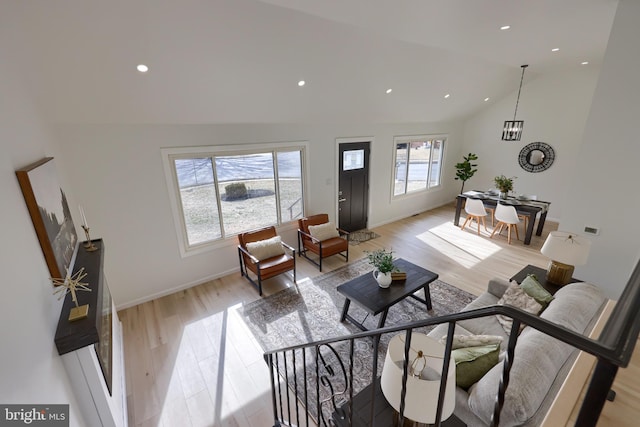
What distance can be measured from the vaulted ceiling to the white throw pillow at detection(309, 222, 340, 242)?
80.3 inches

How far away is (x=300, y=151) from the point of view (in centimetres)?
557

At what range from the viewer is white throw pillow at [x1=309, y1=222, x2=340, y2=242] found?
213 inches

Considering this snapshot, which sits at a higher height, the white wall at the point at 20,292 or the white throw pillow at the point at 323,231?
the white wall at the point at 20,292

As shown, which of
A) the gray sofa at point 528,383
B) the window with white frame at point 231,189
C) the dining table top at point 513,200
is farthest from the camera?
the dining table top at point 513,200

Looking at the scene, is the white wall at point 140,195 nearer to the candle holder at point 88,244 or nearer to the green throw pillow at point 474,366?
the candle holder at point 88,244

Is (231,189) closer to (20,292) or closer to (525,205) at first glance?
(20,292)

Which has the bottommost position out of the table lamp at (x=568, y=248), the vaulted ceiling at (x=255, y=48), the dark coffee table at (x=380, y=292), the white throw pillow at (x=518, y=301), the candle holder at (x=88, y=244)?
the dark coffee table at (x=380, y=292)

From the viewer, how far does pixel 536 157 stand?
7465 mm

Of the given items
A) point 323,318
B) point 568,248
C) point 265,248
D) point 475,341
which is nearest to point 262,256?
point 265,248

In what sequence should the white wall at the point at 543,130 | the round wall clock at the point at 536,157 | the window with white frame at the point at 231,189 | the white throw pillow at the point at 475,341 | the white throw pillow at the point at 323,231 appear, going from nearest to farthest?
the white throw pillow at the point at 475,341 < the window with white frame at the point at 231,189 < the white throw pillow at the point at 323,231 < the white wall at the point at 543,130 < the round wall clock at the point at 536,157

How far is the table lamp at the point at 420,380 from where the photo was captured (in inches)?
48.9

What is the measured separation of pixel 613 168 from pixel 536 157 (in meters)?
4.86

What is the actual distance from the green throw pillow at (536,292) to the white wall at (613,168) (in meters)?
1.21

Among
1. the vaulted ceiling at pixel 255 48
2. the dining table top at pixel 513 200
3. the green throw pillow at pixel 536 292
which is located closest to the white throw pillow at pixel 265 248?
the vaulted ceiling at pixel 255 48
